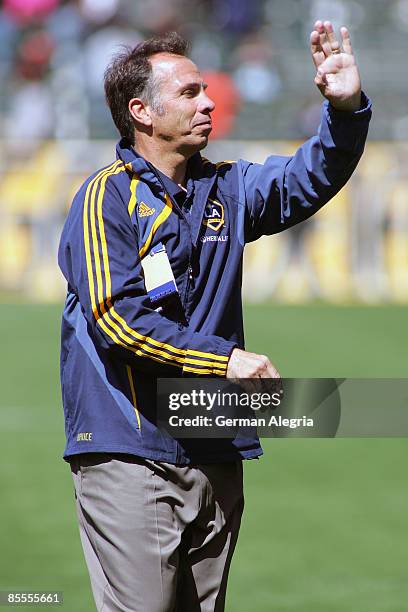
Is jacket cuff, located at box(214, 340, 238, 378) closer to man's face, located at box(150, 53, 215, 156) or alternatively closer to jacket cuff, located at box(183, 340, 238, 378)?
jacket cuff, located at box(183, 340, 238, 378)

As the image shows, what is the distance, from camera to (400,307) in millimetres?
15867

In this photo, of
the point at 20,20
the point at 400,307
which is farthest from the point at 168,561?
the point at 20,20

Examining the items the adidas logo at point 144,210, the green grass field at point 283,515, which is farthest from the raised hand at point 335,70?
the green grass field at point 283,515

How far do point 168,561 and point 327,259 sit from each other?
43.2ft

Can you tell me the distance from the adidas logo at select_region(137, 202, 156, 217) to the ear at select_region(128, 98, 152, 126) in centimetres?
33

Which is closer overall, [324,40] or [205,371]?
[205,371]

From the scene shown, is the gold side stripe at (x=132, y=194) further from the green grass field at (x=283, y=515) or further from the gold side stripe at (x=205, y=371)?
the green grass field at (x=283, y=515)

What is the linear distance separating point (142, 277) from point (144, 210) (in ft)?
0.69

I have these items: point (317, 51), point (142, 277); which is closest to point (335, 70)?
point (317, 51)

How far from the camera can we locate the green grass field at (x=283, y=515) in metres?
5.59

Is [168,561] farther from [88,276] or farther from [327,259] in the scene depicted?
[327,259]

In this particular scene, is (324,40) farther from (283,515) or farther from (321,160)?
(283,515)

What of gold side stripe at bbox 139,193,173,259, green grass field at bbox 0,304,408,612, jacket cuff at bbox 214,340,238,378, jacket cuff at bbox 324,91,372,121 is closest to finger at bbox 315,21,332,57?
jacket cuff at bbox 324,91,372,121

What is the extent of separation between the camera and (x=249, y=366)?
10.3ft
